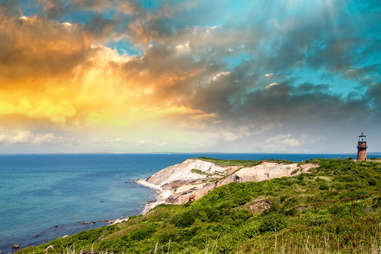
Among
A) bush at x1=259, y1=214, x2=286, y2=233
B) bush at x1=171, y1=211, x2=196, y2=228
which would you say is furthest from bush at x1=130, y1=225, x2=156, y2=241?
bush at x1=259, y1=214, x2=286, y2=233

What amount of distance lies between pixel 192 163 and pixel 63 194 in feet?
158

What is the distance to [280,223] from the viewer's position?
502 inches

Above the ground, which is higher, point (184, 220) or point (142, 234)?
point (184, 220)

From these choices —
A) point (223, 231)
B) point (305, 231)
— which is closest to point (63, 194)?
point (223, 231)

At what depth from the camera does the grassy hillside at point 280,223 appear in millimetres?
8930

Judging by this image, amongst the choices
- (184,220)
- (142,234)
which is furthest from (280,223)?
(142,234)

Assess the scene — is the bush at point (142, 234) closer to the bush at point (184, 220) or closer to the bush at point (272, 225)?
the bush at point (184, 220)

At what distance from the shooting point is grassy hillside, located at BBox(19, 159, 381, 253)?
29.3ft

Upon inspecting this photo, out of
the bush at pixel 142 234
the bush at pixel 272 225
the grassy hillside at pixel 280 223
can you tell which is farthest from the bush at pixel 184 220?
the bush at pixel 272 225

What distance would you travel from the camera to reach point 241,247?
1001cm

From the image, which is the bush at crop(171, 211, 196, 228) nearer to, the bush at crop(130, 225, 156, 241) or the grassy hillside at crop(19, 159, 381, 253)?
the grassy hillside at crop(19, 159, 381, 253)

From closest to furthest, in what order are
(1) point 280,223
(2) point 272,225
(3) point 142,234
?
(2) point 272,225, (1) point 280,223, (3) point 142,234

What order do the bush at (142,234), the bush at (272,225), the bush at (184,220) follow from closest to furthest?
the bush at (272,225)
the bush at (142,234)
the bush at (184,220)

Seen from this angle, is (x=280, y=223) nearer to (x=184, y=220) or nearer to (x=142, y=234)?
(x=184, y=220)
